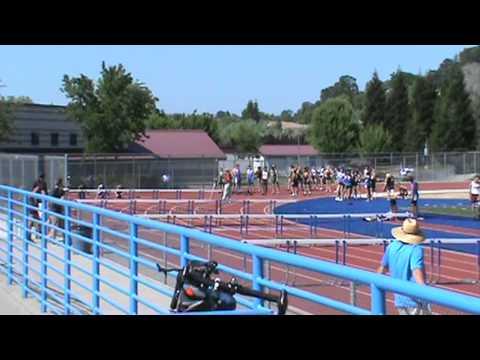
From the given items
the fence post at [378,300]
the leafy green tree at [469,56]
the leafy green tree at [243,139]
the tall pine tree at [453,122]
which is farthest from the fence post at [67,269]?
the leafy green tree at [469,56]

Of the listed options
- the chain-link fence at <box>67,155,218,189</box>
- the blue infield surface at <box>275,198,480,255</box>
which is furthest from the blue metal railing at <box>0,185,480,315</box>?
the chain-link fence at <box>67,155,218,189</box>

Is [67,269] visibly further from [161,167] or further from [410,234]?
[161,167]

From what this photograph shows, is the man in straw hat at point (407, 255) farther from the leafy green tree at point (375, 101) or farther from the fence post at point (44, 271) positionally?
the leafy green tree at point (375, 101)

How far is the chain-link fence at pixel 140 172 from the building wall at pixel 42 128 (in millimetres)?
15086

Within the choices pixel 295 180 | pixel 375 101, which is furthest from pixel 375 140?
pixel 295 180

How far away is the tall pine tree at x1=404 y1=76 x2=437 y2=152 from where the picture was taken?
8719 cm

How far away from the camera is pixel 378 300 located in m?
3.31

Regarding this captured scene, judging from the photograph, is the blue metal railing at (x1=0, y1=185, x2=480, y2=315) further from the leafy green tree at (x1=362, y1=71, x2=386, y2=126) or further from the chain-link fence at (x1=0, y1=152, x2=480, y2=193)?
the leafy green tree at (x1=362, y1=71, x2=386, y2=126)

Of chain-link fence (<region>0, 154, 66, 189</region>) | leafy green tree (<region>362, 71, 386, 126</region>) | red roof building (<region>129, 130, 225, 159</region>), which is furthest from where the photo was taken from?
leafy green tree (<region>362, 71, 386, 126</region>)

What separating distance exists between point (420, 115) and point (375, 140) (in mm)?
6233

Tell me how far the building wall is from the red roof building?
554 cm

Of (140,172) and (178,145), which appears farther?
(178,145)
